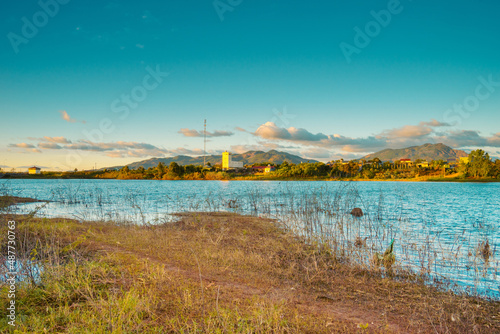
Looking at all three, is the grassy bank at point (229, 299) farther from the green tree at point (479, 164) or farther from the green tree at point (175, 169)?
the green tree at point (479, 164)

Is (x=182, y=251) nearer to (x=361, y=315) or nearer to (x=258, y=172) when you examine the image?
(x=361, y=315)

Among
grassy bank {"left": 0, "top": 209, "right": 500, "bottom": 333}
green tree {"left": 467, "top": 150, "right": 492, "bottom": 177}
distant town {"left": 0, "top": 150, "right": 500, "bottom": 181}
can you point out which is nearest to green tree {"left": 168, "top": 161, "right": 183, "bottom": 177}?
distant town {"left": 0, "top": 150, "right": 500, "bottom": 181}

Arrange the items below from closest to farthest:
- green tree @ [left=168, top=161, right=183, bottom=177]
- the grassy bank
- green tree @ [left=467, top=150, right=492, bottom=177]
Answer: the grassy bank
green tree @ [left=467, top=150, right=492, bottom=177]
green tree @ [left=168, top=161, right=183, bottom=177]

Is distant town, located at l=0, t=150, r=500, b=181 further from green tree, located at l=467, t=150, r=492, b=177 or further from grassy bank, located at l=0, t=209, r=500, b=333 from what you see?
grassy bank, located at l=0, t=209, r=500, b=333

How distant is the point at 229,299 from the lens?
6.52 meters

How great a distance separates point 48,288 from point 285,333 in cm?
526

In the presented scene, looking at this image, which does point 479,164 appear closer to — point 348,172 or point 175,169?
point 348,172

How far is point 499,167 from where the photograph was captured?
395 feet

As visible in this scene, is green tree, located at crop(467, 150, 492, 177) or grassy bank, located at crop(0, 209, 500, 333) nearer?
grassy bank, located at crop(0, 209, 500, 333)

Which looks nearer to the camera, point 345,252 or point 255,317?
point 255,317

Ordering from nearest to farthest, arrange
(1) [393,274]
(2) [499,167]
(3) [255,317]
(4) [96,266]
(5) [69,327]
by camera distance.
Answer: (5) [69,327] → (3) [255,317] → (4) [96,266] → (1) [393,274] → (2) [499,167]

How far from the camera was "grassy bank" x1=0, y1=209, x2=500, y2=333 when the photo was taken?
17.5 ft

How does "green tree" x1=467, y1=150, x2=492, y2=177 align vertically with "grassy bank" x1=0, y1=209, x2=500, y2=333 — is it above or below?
above

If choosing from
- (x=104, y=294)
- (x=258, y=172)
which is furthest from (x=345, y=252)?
(x=258, y=172)
